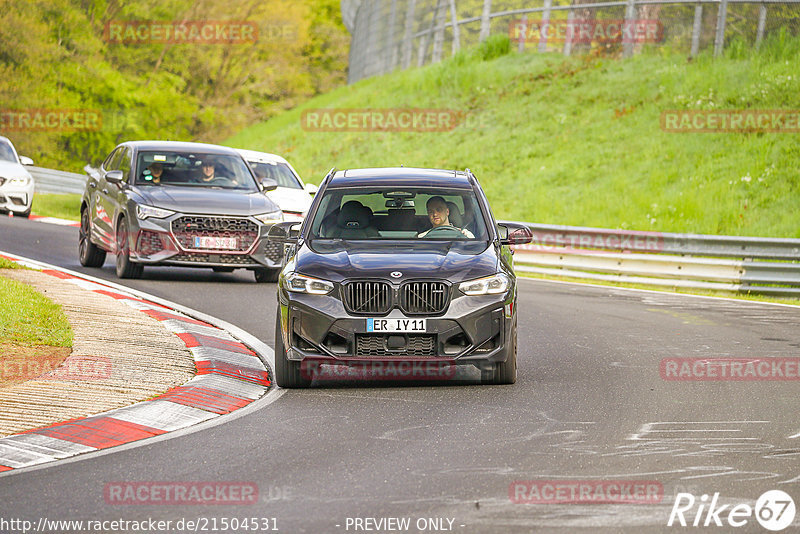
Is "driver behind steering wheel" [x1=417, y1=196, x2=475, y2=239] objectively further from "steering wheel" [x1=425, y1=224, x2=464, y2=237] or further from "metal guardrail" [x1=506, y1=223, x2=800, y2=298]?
"metal guardrail" [x1=506, y1=223, x2=800, y2=298]

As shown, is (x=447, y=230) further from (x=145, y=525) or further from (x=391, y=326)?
(x=145, y=525)

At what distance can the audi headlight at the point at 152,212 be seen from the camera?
1638 centimetres

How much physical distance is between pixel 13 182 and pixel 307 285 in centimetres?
1836

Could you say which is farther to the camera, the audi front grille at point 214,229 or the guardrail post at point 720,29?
the guardrail post at point 720,29

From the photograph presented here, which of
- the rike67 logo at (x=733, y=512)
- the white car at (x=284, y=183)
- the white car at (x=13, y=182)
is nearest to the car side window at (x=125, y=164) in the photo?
the white car at (x=284, y=183)

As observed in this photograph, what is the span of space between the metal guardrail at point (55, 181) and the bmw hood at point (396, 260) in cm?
2964

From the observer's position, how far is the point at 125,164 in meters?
17.9

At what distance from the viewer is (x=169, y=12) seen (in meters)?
48.8

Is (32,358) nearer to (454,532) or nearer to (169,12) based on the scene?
(454,532)

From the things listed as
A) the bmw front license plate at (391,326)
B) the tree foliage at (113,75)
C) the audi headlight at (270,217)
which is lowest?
the bmw front license plate at (391,326)

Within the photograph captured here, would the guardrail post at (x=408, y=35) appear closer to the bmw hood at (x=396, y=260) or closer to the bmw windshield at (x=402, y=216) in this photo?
the bmw windshield at (x=402, y=216)

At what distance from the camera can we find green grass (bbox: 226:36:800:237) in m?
28.0

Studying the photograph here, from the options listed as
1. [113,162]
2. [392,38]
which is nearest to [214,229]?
[113,162]

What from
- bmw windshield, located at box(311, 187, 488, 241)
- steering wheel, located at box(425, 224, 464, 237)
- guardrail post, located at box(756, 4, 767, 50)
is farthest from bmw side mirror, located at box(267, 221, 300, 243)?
guardrail post, located at box(756, 4, 767, 50)
